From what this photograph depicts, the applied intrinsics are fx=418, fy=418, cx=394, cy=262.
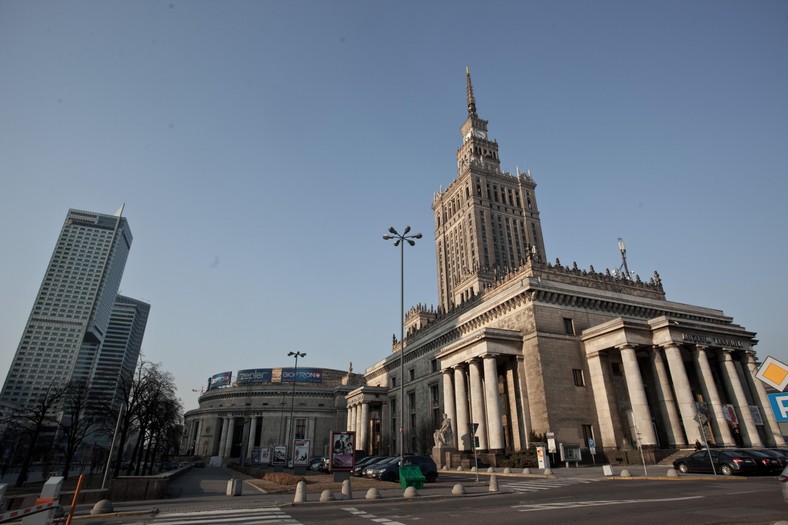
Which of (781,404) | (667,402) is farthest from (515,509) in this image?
(667,402)

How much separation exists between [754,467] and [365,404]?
57.2 meters

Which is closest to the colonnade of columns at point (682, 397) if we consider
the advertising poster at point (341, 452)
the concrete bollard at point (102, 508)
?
the advertising poster at point (341, 452)

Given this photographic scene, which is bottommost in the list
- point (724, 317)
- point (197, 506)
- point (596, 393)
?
point (197, 506)

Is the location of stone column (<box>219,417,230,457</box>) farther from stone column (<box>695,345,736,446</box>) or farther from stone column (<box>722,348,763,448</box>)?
stone column (<box>722,348,763,448</box>)

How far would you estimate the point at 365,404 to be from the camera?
237 ft

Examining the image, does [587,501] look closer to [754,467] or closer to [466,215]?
[754,467]

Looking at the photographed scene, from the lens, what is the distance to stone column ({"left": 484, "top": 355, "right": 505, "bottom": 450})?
38.7 metres

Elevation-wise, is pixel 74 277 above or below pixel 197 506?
above

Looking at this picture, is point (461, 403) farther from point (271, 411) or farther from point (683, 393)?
point (271, 411)

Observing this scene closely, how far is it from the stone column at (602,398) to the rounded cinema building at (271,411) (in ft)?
224

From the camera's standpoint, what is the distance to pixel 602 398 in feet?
128

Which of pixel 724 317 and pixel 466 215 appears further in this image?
pixel 466 215

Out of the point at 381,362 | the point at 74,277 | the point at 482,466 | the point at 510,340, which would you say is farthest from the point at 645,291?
the point at 74,277

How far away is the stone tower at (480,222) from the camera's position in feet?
315
